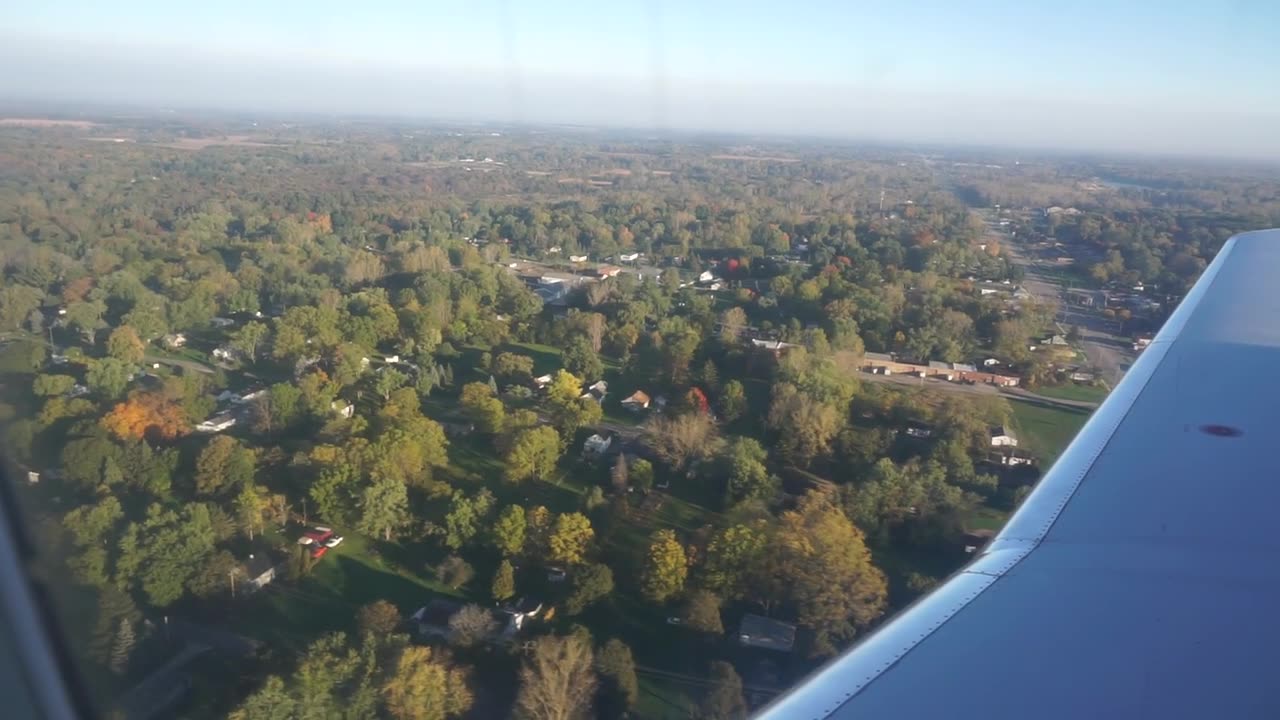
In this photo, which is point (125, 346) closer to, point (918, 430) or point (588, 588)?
point (588, 588)

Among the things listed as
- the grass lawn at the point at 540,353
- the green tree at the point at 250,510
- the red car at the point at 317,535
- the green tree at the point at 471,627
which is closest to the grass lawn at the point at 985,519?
the green tree at the point at 471,627

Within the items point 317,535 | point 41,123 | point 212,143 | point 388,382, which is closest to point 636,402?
point 388,382

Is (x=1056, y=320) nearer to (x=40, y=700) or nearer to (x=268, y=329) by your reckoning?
(x=268, y=329)

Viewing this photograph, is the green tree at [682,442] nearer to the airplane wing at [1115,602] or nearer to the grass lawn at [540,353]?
the grass lawn at [540,353]

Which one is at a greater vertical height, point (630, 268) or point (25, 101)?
point (25, 101)

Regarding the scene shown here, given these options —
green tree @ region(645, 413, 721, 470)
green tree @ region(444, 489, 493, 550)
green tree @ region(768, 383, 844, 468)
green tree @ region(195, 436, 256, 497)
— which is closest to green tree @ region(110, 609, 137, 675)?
green tree @ region(444, 489, 493, 550)

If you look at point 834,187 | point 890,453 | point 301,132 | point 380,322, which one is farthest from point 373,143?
point 890,453
